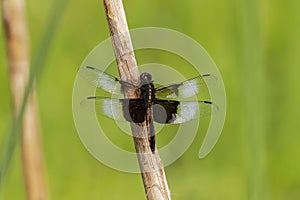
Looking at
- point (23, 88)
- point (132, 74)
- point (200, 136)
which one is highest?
point (200, 136)

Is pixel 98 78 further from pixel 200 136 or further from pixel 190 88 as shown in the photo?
pixel 200 136

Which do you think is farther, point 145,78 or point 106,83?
point 106,83

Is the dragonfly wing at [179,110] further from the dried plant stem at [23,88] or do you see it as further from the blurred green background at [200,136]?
the blurred green background at [200,136]

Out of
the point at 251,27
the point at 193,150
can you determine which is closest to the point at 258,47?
the point at 251,27

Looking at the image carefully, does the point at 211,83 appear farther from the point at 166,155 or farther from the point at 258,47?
the point at 166,155

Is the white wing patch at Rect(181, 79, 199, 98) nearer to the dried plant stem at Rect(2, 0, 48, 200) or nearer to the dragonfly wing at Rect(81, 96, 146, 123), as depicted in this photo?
the dragonfly wing at Rect(81, 96, 146, 123)

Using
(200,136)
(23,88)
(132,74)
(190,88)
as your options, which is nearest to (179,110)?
(190,88)

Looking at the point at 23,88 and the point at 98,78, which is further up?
the point at 23,88

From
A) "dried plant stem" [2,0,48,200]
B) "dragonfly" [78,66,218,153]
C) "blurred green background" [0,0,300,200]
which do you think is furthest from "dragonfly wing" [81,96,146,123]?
"blurred green background" [0,0,300,200]
